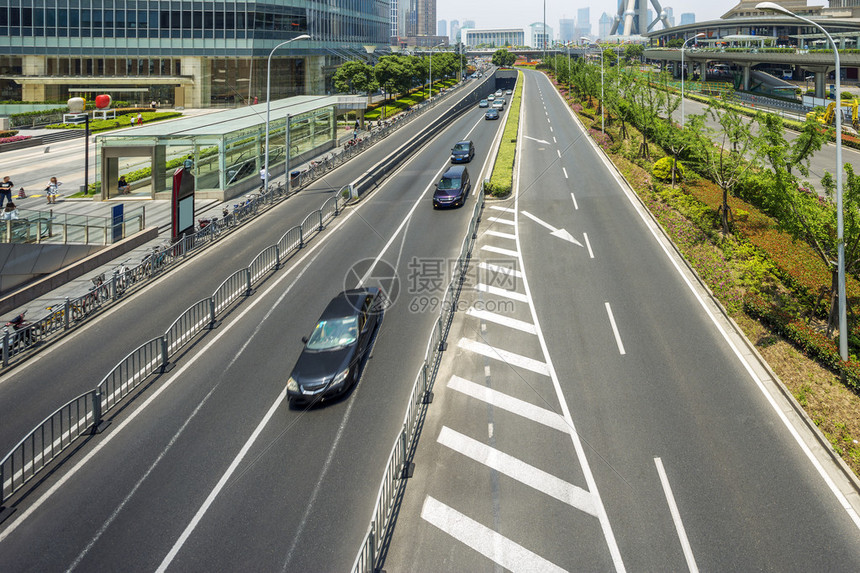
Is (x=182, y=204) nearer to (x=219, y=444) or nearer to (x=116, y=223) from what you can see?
(x=116, y=223)

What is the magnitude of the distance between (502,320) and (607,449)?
23.4 ft

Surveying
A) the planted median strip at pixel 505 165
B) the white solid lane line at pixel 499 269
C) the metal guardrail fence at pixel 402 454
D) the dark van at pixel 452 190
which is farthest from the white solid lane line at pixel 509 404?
the planted median strip at pixel 505 165

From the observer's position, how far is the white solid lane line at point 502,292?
20953 millimetres

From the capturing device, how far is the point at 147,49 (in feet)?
254

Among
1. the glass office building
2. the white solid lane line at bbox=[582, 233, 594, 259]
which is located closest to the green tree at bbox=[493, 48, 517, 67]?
A: the glass office building

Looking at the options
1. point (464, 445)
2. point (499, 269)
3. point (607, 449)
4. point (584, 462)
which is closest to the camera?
point (584, 462)

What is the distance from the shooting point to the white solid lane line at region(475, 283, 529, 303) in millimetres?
20953

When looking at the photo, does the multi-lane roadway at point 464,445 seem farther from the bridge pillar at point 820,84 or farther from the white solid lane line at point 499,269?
the bridge pillar at point 820,84

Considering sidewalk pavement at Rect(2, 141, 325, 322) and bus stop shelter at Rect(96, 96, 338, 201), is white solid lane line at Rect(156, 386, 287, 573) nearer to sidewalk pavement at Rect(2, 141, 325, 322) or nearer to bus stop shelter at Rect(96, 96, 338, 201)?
sidewalk pavement at Rect(2, 141, 325, 322)

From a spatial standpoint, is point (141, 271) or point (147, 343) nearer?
point (147, 343)

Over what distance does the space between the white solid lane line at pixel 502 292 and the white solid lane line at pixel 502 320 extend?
4.96 ft

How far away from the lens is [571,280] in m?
22.2

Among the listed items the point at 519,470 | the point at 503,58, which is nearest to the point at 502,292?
the point at 519,470

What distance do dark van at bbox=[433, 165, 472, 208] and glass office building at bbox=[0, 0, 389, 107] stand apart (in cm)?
5596
